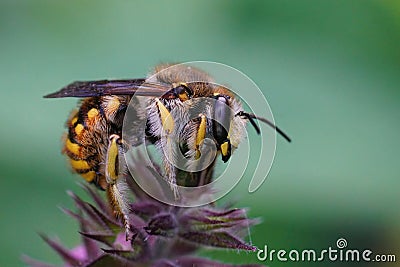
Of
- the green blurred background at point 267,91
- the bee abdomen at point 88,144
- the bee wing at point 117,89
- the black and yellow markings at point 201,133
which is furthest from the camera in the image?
the green blurred background at point 267,91

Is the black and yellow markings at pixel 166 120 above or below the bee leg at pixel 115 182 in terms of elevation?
above

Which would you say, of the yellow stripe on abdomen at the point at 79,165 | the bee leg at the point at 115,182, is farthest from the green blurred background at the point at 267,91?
the bee leg at the point at 115,182

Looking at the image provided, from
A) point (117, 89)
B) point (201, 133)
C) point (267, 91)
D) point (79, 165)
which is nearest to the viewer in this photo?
point (201, 133)

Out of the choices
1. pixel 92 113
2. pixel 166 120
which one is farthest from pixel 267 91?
pixel 166 120

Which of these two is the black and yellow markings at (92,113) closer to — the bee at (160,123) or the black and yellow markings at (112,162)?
the bee at (160,123)

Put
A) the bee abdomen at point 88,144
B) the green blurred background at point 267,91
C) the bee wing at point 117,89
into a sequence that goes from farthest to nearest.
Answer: the green blurred background at point 267,91, the bee abdomen at point 88,144, the bee wing at point 117,89

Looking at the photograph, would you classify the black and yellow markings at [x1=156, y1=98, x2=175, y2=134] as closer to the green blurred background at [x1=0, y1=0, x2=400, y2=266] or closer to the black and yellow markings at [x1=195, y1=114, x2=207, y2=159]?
the black and yellow markings at [x1=195, y1=114, x2=207, y2=159]

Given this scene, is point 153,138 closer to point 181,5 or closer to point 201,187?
point 201,187

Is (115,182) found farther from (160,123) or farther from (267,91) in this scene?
(267,91)
